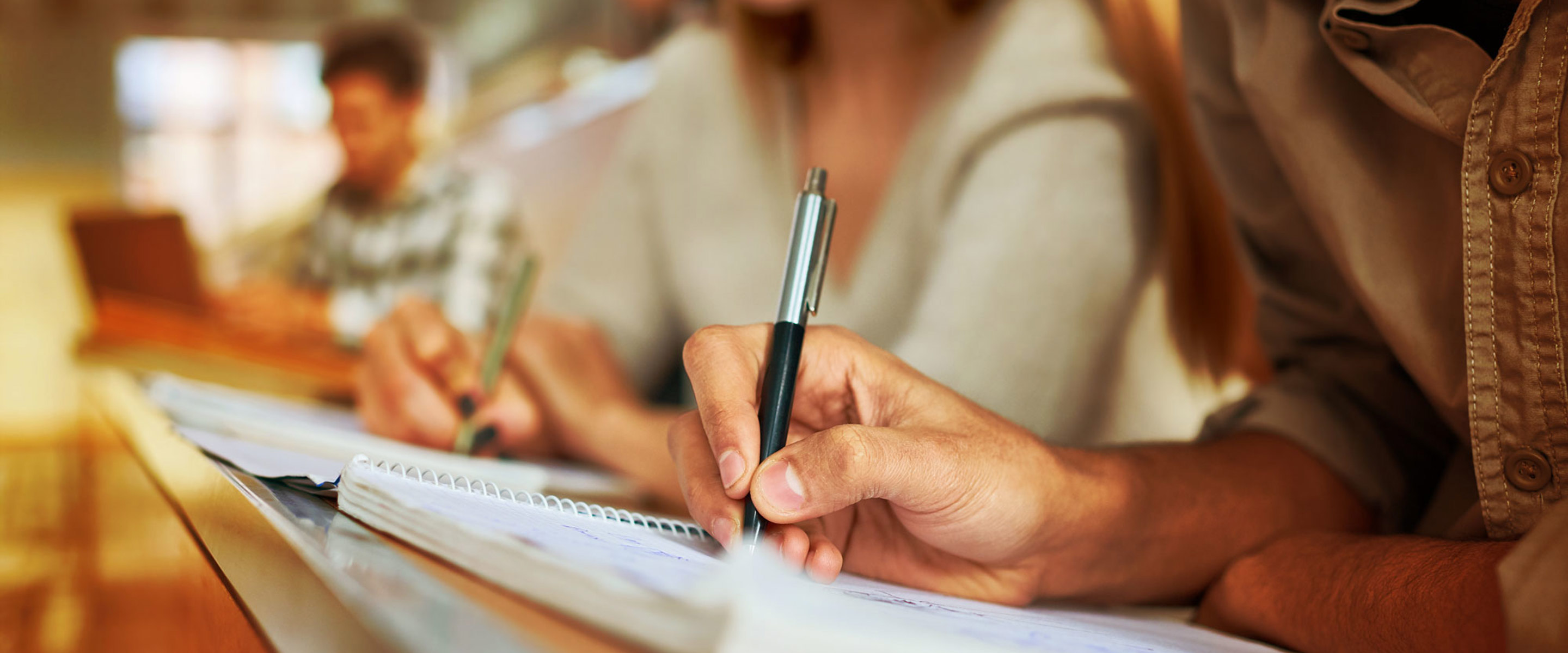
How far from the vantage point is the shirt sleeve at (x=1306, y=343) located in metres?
→ 0.42

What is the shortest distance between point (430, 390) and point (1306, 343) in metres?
0.45

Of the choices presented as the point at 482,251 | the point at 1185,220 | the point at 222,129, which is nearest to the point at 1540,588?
the point at 1185,220

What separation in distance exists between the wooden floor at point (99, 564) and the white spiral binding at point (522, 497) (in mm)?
51

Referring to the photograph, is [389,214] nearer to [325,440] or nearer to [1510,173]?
[325,440]

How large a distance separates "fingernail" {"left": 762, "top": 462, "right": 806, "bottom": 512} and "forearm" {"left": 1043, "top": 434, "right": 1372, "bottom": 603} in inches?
4.5

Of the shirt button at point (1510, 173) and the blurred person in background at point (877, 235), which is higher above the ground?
the shirt button at point (1510, 173)

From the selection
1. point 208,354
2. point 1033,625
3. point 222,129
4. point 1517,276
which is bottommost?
point 222,129

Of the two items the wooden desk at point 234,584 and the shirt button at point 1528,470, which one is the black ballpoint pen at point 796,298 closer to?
the wooden desk at point 234,584

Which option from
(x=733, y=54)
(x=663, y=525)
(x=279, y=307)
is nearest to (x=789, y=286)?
(x=663, y=525)

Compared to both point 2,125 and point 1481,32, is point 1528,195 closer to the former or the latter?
point 1481,32

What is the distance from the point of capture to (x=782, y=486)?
26 centimetres

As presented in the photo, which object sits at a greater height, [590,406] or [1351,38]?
[1351,38]

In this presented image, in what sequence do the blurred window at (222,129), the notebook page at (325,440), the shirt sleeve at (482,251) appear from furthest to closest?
the blurred window at (222,129) < the shirt sleeve at (482,251) < the notebook page at (325,440)

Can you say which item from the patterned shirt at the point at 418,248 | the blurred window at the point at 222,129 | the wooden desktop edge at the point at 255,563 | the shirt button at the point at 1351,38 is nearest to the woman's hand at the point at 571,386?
the wooden desktop edge at the point at 255,563
